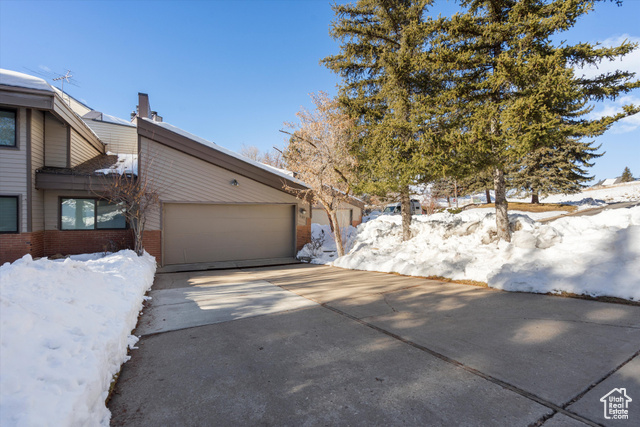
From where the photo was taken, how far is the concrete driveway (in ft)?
7.94

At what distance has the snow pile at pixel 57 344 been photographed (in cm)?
206

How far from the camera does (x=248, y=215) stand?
12.3m

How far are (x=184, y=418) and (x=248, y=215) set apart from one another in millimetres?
10160

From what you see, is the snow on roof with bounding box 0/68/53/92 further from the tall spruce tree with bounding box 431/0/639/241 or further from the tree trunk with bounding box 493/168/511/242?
A: the tree trunk with bounding box 493/168/511/242

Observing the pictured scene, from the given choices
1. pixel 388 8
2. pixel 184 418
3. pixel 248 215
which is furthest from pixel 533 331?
pixel 388 8

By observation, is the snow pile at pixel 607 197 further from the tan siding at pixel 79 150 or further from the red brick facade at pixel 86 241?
the tan siding at pixel 79 150

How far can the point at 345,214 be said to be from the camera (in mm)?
22922

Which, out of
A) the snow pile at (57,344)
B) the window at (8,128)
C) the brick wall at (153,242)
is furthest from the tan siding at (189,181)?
the snow pile at (57,344)

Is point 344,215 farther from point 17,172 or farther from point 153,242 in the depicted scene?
point 17,172

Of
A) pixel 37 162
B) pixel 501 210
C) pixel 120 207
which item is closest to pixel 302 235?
pixel 120 207

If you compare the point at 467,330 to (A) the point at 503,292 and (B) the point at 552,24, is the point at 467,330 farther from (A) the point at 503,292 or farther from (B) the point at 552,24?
(B) the point at 552,24

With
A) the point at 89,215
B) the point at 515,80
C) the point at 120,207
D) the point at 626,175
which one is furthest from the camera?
the point at 626,175

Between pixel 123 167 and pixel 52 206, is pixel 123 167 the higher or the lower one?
the higher one

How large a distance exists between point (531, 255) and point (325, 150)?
6887 millimetres
